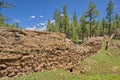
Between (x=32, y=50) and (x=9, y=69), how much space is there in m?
2.42

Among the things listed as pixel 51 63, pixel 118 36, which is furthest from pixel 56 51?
pixel 118 36

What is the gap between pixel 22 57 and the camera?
14.3 metres

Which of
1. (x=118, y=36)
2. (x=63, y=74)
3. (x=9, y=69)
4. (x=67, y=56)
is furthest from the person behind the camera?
(x=118, y=36)

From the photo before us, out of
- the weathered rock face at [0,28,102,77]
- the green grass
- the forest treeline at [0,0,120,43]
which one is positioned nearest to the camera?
the weathered rock face at [0,28,102,77]

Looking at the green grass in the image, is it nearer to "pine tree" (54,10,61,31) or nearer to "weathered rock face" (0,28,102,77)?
"weathered rock face" (0,28,102,77)

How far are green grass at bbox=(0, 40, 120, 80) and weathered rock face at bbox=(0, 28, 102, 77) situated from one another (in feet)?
2.45

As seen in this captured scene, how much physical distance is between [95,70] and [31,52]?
8.42m

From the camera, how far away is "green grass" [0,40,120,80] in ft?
48.8

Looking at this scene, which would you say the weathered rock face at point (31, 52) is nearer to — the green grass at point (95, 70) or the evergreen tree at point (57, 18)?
the green grass at point (95, 70)

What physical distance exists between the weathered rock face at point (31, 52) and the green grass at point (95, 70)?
747 mm

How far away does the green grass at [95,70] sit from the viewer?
14889 millimetres

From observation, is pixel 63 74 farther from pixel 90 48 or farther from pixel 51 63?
pixel 90 48

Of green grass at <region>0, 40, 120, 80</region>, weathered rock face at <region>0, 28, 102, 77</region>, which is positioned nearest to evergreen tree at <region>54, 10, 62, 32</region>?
green grass at <region>0, 40, 120, 80</region>

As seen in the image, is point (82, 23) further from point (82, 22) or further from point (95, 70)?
point (95, 70)
